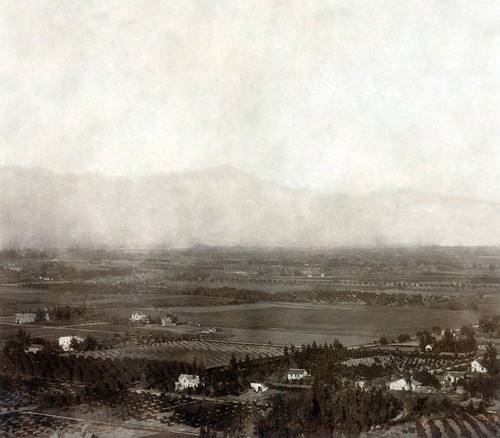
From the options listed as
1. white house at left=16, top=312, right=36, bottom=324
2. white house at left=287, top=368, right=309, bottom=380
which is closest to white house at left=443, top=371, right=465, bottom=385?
white house at left=287, top=368, right=309, bottom=380

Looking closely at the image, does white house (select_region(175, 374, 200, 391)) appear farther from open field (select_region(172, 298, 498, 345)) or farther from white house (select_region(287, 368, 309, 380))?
open field (select_region(172, 298, 498, 345))

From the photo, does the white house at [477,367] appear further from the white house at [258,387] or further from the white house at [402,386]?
the white house at [258,387]

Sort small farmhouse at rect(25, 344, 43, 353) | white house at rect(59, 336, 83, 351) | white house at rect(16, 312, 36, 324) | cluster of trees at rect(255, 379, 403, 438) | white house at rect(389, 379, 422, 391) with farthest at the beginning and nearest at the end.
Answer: white house at rect(16, 312, 36, 324), white house at rect(59, 336, 83, 351), small farmhouse at rect(25, 344, 43, 353), white house at rect(389, 379, 422, 391), cluster of trees at rect(255, 379, 403, 438)

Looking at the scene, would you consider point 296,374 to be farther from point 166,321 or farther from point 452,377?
point 166,321

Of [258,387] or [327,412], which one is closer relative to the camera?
[327,412]

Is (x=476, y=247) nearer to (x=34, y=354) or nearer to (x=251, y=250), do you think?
(x=251, y=250)

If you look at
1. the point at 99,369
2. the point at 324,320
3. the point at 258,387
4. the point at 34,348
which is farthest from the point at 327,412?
the point at 34,348

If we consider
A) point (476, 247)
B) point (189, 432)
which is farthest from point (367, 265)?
point (189, 432)
